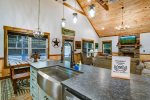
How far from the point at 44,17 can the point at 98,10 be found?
3.67 meters

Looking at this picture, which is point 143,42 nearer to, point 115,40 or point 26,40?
point 115,40

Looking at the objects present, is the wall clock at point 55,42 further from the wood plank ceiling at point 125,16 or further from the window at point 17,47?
the wood plank ceiling at point 125,16

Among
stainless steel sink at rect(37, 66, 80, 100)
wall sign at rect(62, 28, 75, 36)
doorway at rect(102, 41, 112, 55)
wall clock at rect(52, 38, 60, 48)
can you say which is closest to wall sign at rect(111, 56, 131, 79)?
stainless steel sink at rect(37, 66, 80, 100)

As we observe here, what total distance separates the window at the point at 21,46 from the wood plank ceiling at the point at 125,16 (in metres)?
4.43

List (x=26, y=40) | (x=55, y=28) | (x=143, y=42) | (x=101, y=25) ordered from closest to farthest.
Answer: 1. (x=26, y=40)
2. (x=55, y=28)
3. (x=143, y=42)
4. (x=101, y=25)

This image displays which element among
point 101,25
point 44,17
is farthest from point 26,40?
point 101,25

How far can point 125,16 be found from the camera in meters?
6.52

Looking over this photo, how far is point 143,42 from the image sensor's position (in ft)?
24.1

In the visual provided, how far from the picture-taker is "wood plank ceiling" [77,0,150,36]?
5.62 meters

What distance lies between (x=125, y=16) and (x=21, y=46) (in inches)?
247

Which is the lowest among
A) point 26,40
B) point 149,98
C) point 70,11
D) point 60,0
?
point 149,98

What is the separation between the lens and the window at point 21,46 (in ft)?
14.6

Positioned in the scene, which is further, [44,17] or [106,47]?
[106,47]

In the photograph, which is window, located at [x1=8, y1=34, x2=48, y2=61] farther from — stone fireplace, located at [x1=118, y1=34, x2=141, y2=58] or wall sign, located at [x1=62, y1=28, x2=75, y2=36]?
stone fireplace, located at [x1=118, y1=34, x2=141, y2=58]
